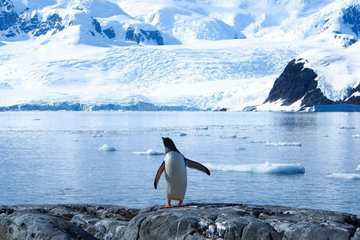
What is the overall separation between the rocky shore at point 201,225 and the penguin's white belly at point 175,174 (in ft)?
1.87

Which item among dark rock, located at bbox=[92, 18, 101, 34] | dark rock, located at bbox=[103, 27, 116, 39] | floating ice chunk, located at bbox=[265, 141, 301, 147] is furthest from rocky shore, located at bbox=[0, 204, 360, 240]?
dark rock, located at bbox=[103, 27, 116, 39]

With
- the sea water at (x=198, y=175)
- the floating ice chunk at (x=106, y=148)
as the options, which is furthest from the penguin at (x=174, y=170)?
the floating ice chunk at (x=106, y=148)

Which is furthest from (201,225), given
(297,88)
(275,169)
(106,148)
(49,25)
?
(49,25)

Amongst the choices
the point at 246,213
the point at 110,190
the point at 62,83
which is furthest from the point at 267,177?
the point at 62,83

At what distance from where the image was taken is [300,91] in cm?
10638

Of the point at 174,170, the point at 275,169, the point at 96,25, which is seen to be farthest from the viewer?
the point at 96,25

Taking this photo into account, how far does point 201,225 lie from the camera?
577 centimetres

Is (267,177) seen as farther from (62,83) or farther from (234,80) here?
(62,83)

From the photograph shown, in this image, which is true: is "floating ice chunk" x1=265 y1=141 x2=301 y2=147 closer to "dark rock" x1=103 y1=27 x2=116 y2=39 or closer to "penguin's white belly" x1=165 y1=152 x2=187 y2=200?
Result: "penguin's white belly" x1=165 y1=152 x2=187 y2=200

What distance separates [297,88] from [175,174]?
10211 centimetres

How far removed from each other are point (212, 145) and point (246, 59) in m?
80.6

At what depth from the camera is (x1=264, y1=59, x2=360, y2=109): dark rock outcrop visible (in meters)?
101

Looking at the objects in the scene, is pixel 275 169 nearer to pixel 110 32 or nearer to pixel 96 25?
pixel 96 25

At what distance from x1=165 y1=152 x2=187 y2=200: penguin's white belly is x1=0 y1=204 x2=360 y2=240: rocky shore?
571 mm
